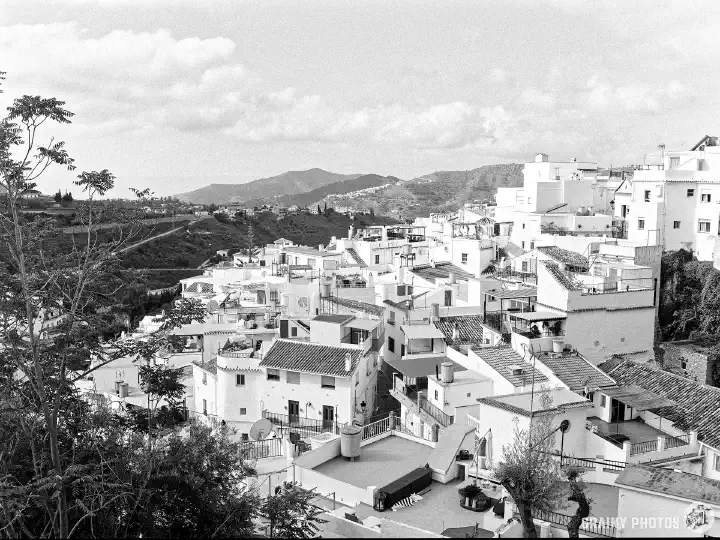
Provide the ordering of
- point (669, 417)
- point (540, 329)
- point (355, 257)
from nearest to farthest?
point (669, 417), point (540, 329), point (355, 257)

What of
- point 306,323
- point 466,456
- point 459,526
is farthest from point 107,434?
point 306,323

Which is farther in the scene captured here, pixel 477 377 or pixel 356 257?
pixel 356 257

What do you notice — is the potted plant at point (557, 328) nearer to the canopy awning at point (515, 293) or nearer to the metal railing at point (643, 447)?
the canopy awning at point (515, 293)

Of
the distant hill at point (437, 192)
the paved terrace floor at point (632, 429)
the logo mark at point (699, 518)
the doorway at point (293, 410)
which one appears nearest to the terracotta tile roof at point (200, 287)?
the doorway at point (293, 410)

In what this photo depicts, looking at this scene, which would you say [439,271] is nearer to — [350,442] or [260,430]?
[260,430]

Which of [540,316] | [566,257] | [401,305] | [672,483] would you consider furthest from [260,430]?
[566,257]

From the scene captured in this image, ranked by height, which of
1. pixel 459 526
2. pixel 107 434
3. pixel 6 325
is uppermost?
pixel 6 325

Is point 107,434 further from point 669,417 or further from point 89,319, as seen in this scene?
point 669,417
